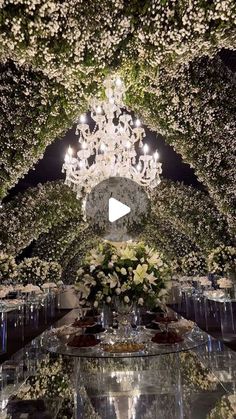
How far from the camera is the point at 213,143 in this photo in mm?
7426

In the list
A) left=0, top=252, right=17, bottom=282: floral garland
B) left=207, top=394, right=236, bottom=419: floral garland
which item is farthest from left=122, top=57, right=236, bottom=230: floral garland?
left=207, top=394, right=236, bottom=419: floral garland

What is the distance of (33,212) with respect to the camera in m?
12.8

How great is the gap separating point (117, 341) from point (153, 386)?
0.51m

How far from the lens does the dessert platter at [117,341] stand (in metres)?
3.59

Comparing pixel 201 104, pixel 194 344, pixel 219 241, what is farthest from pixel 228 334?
pixel 219 241

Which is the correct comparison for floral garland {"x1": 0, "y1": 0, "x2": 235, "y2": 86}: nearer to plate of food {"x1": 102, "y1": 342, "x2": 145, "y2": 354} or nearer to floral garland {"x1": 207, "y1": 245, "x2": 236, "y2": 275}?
plate of food {"x1": 102, "y1": 342, "x2": 145, "y2": 354}

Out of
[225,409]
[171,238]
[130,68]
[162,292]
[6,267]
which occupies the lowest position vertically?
[225,409]

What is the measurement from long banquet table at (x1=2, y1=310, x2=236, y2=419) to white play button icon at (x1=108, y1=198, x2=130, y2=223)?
2046mm

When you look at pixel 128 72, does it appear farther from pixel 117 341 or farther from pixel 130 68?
pixel 117 341

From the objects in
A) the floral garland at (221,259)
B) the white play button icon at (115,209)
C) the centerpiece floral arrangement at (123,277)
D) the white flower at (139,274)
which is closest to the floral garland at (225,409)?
the centerpiece floral arrangement at (123,277)

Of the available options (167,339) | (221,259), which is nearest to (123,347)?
(167,339)

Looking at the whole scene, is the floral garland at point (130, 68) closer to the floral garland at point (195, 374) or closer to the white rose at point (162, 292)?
the white rose at point (162, 292)

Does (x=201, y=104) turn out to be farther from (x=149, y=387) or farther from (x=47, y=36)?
(x=149, y=387)

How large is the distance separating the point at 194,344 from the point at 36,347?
266 cm
